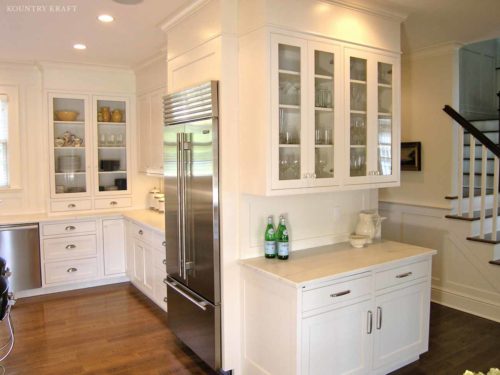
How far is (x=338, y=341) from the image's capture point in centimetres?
257

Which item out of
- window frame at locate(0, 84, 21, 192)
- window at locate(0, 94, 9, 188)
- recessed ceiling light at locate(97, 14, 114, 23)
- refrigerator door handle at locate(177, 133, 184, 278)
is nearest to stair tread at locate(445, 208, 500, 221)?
refrigerator door handle at locate(177, 133, 184, 278)

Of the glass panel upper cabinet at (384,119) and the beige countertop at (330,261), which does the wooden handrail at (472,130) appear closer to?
the glass panel upper cabinet at (384,119)

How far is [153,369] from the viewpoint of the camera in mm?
3090

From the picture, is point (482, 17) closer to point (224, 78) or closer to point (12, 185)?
point (224, 78)

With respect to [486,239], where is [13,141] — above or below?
above

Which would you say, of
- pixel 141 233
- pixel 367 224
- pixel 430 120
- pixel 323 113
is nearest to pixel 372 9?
pixel 323 113

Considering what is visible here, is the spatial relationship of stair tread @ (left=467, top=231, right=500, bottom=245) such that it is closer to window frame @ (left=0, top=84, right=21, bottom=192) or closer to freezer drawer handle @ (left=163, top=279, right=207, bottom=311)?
freezer drawer handle @ (left=163, top=279, right=207, bottom=311)

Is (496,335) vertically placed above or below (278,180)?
below

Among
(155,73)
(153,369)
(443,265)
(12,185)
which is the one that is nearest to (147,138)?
(155,73)

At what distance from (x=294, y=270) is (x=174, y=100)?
1636 mm

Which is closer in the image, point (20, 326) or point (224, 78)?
point (224, 78)

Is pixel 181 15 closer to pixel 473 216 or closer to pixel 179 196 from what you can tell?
pixel 179 196

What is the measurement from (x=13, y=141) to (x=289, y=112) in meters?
3.82

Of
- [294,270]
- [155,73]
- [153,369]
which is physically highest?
[155,73]
